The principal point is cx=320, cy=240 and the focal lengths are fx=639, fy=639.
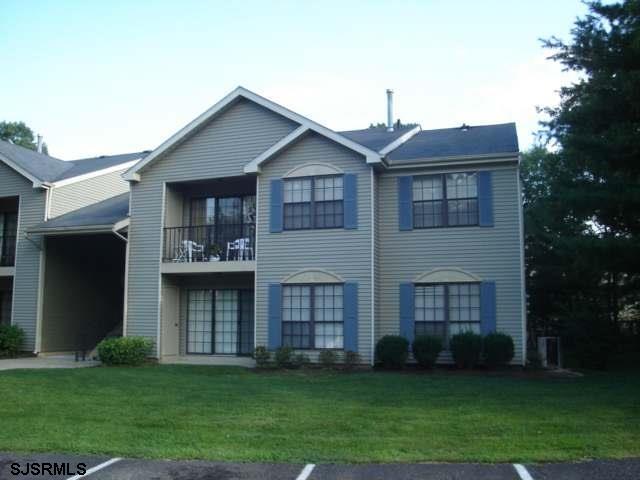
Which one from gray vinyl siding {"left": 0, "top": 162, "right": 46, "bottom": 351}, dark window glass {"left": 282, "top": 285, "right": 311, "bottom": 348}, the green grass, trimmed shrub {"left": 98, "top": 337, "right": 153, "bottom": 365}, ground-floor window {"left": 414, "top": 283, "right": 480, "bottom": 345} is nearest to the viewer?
the green grass

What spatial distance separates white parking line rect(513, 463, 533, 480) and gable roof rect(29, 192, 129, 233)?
47.9ft

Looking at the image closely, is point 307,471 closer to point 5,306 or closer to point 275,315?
point 275,315

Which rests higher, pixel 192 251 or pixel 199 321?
pixel 192 251

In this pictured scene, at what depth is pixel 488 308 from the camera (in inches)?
639

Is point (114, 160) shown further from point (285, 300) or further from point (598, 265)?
point (598, 265)

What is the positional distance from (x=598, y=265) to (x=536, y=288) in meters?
14.0

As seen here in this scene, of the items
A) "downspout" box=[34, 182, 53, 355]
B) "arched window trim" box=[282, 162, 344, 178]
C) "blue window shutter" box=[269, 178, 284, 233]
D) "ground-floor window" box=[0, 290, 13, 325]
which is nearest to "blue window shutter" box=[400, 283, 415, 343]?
"arched window trim" box=[282, 162, 344, 178]

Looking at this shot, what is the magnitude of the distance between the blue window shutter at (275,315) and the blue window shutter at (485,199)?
5666 mm

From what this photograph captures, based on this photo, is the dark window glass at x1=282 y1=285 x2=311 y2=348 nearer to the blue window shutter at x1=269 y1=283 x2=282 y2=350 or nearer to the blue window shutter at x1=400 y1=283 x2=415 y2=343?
the blue window shutter at x1=269 y1=283 x2=282 y2=350

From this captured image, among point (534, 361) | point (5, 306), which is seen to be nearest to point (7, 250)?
point (5, 306)

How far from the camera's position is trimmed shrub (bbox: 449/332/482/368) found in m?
15.7

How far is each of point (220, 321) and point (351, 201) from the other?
5801mm

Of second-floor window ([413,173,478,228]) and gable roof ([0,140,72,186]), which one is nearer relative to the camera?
second-floor window ([413,173,478,228])

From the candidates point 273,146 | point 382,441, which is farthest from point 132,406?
point 273,146
